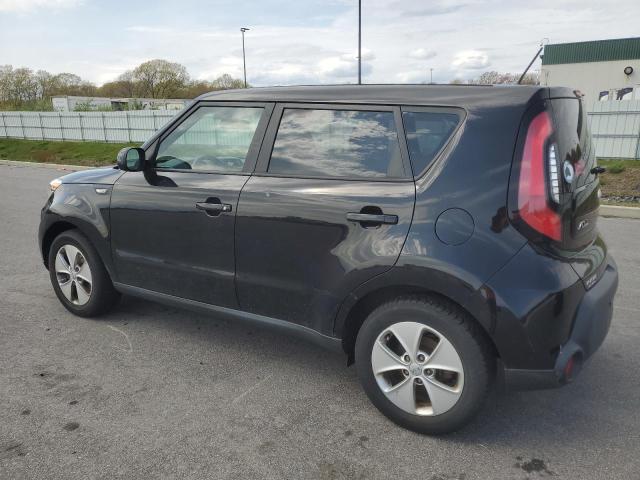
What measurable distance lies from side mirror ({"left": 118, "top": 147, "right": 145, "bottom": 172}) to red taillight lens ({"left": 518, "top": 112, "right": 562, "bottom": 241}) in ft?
7.87

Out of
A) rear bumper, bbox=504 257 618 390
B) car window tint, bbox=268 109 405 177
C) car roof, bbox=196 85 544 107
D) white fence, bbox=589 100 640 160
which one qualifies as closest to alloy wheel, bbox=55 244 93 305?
car roof, bbox=196 85 544 107

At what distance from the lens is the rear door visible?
267cm

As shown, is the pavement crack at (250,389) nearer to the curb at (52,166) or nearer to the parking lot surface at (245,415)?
the parking lot surface at (245,415)

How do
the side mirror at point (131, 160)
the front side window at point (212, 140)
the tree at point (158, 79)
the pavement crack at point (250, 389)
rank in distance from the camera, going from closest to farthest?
the pavement crack at point (250, 389)
the front side window at point (212, 140)
the side mirror at point (131, 160)
the tree at point (158, 79)

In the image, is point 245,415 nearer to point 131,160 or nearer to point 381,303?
point 381,303

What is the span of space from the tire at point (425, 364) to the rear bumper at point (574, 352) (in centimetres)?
15

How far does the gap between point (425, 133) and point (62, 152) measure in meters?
28.1

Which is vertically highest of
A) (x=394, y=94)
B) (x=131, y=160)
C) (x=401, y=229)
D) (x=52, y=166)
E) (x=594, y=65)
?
(x=594, y=65)

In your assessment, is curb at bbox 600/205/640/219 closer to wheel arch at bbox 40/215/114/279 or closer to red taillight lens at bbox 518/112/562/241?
red taillight lens at bbox 518/112/562/241

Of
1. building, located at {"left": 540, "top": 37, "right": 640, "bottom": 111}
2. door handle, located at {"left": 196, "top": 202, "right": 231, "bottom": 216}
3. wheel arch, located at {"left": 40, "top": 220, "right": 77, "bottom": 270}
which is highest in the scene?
building, located at {"left": 540, "top": 37, "right": 640, "bottom": 111}

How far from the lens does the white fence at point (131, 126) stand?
15.2 m

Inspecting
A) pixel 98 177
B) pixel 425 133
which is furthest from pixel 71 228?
pixel 425 133

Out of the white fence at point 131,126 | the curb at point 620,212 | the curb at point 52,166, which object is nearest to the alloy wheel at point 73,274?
the curb at point 620,212

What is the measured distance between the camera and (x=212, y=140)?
11.2 feet
